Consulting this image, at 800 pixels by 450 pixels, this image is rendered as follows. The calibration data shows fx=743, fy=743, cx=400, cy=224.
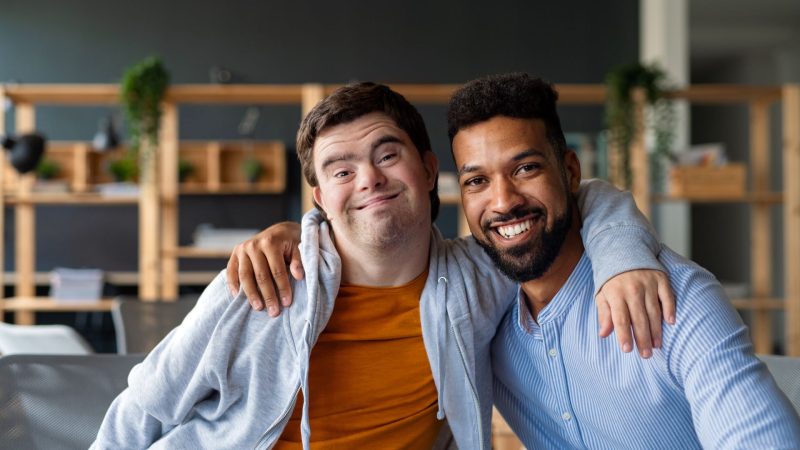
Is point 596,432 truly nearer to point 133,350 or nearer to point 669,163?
point 133,350

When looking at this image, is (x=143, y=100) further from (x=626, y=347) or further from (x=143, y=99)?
(x=626, y=347)

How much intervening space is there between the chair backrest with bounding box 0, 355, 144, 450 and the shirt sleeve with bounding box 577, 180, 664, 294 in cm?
102

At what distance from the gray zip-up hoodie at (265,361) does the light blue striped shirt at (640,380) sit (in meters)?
0.09

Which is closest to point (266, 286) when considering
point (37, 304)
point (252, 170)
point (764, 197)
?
point (37, 304)

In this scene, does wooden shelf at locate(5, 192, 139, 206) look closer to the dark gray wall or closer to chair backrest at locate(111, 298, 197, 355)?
chair backrest at locate(111, 298, 197, 355)

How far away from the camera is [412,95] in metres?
4.30

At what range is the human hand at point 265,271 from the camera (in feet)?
4.65

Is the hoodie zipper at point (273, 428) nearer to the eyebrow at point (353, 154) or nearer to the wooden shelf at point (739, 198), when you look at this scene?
the eyebrow at point (353, 154)

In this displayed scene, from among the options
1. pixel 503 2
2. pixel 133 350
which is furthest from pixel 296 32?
pixel 133 350

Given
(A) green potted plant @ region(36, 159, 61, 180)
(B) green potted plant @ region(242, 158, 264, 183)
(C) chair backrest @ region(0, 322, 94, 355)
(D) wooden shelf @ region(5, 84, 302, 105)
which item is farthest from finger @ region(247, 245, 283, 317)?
(A) green potted plant @ region(36, 159, 61, 180)

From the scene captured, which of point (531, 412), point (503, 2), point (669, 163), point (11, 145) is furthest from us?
point (503, 2)

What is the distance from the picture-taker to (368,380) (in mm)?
1498

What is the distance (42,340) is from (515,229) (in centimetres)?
173

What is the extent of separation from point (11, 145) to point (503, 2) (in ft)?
16.9
